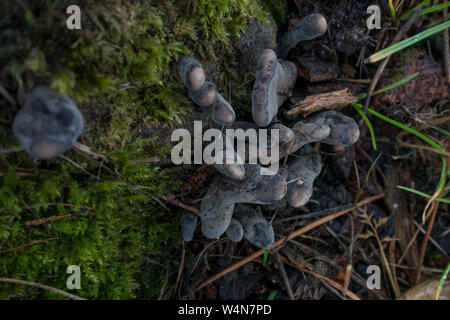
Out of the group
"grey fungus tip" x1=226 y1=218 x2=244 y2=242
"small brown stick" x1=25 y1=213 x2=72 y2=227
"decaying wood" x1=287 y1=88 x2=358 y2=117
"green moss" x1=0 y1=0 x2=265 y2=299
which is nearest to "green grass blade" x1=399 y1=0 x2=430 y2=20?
"decaying wood" x1=287 y1=88 x2=358 y2=117

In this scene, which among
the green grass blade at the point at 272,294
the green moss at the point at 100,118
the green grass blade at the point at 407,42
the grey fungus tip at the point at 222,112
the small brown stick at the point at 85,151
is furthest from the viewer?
the green grass blade at the point at 272,294

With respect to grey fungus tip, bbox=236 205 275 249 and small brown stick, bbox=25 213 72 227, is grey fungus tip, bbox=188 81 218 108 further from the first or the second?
small brown stick, bbox=25 213 72 227

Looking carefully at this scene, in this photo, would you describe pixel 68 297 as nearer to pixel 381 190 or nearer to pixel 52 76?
pixel 52 76

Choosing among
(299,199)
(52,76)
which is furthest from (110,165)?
(299,199)

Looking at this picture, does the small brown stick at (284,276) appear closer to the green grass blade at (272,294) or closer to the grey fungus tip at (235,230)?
Answer: the green grass blade at (272,294)

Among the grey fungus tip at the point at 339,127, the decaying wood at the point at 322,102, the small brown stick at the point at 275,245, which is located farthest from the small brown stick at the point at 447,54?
the small brown stick at the point at 275,245

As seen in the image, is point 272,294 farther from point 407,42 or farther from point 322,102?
point 407,42

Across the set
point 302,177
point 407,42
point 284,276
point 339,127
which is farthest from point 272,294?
point 407,42
